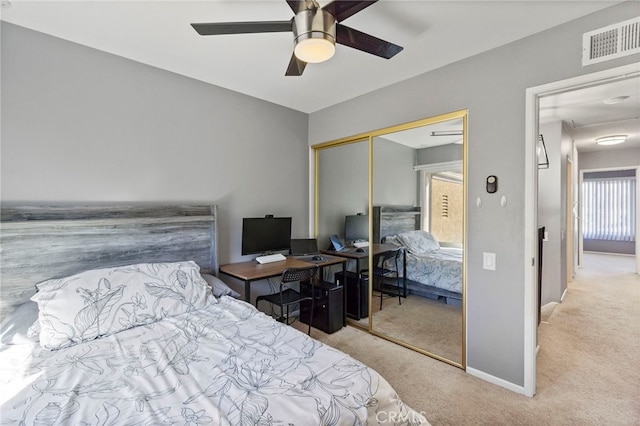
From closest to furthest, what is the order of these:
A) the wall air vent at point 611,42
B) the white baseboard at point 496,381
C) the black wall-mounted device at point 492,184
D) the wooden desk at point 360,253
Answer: the wall air vent at point 611,42, the white baseboard at point 496,381, the black wall-mounted device at point 492,184, the wooden desk at point 360,253

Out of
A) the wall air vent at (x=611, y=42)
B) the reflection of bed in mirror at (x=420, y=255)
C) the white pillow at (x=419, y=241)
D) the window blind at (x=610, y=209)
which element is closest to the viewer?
the wall air vent at (x=611, y=42)

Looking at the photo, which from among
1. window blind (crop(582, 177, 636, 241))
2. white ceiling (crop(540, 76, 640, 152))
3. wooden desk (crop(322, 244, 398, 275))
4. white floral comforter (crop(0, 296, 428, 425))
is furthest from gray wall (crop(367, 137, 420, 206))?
window blind (crop(582, 177, 636, 241))

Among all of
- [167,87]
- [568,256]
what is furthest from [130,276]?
[568,256]

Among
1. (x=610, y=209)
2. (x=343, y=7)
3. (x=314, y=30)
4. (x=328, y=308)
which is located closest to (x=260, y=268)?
(x=328, y=308)

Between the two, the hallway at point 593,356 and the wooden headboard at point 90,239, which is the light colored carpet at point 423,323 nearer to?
the hallway at point 593,356

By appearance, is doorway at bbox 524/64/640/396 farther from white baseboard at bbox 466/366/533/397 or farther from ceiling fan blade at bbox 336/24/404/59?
ceiling fan blade at bbox 336/24/404/59

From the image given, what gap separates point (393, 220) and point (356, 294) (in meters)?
1.04

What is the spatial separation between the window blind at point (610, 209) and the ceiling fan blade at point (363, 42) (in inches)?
349

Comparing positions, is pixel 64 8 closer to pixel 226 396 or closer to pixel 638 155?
pixel 226 396

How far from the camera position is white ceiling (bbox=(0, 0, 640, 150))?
185 cm

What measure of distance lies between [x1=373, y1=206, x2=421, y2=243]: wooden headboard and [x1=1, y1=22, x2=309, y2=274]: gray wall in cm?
121

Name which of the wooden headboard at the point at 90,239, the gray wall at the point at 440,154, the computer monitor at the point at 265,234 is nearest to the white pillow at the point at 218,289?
the wooden headboard at the point at 90,239

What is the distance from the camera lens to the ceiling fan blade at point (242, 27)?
4.88 feet

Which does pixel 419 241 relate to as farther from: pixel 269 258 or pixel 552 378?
pixel 269 258
